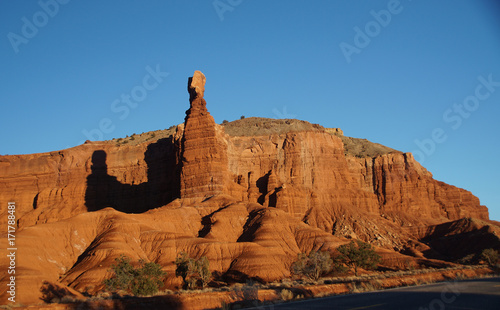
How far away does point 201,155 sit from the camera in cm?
10644

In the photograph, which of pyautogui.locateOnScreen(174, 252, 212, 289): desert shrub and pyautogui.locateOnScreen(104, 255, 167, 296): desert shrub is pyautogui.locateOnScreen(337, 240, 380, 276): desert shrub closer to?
pyautogui.locateOnScreen(174, 252, 212, 289): desert shrub

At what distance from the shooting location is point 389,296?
25.1 m

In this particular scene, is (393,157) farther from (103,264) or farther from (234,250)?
(103,264)

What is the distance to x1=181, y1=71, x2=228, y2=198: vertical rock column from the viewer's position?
104 m

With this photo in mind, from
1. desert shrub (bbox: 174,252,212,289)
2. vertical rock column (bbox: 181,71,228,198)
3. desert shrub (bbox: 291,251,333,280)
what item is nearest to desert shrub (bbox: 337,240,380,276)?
desert shrub (bbox: 291,251,333,280)

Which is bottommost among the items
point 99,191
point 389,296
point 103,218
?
point 389,296

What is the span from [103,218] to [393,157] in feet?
245

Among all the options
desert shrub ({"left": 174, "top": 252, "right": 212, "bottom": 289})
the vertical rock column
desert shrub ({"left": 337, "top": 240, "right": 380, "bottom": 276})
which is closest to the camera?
desert shrub ({"left": 174, "top": 252, "right": 212, "bottom": 289})

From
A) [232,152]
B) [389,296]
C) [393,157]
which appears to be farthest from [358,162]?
[389,296]

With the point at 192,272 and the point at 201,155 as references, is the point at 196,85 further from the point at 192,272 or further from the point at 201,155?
the point at 192,272

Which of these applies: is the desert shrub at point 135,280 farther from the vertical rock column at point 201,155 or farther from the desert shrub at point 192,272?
the vertical rock column at point 201,155

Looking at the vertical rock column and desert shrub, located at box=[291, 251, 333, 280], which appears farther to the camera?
the vertical rock column

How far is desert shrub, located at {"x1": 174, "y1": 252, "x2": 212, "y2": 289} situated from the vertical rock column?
39.2 m

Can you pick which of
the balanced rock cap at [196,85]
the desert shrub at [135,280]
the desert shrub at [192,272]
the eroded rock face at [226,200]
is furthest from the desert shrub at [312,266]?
the balanced rock cap at [196,85]
